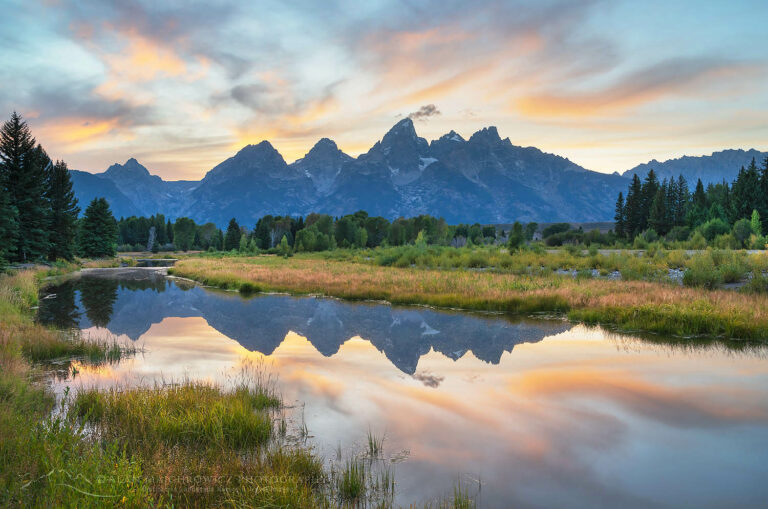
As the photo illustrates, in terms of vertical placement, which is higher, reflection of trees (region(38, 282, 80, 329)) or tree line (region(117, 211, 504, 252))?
tree line (region(117, 211, 504, 252))

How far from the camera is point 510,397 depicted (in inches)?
433

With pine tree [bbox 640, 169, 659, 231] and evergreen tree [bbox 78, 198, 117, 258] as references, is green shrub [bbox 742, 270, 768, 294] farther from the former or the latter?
evergreen tree [bbox 78, 198, 117, 258]

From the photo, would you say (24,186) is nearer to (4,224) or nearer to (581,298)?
(4,224)

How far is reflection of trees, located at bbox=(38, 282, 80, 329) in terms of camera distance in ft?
71.1

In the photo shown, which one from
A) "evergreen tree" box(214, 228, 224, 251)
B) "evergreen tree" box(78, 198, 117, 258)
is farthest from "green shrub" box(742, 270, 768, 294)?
"evergreen tree" box(214, 228, 224, 251)

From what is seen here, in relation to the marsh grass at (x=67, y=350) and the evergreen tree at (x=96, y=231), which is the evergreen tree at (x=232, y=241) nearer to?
the evergreen tree at (x=96, y=231)

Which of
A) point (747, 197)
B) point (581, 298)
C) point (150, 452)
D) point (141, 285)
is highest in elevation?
point (747, 197)

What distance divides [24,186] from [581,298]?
54271 millimetres

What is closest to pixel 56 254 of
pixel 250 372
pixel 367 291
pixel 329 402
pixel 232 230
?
pixel 367 291

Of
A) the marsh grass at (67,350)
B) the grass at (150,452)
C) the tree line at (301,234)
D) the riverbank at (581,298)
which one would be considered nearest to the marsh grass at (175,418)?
the grass at (150,452)

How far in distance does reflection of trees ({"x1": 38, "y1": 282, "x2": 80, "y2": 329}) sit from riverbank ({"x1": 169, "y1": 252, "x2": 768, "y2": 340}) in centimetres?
1149

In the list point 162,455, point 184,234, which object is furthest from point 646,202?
point 184,234

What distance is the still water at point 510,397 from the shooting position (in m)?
6.91

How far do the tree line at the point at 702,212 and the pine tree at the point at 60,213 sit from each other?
7842 cm
